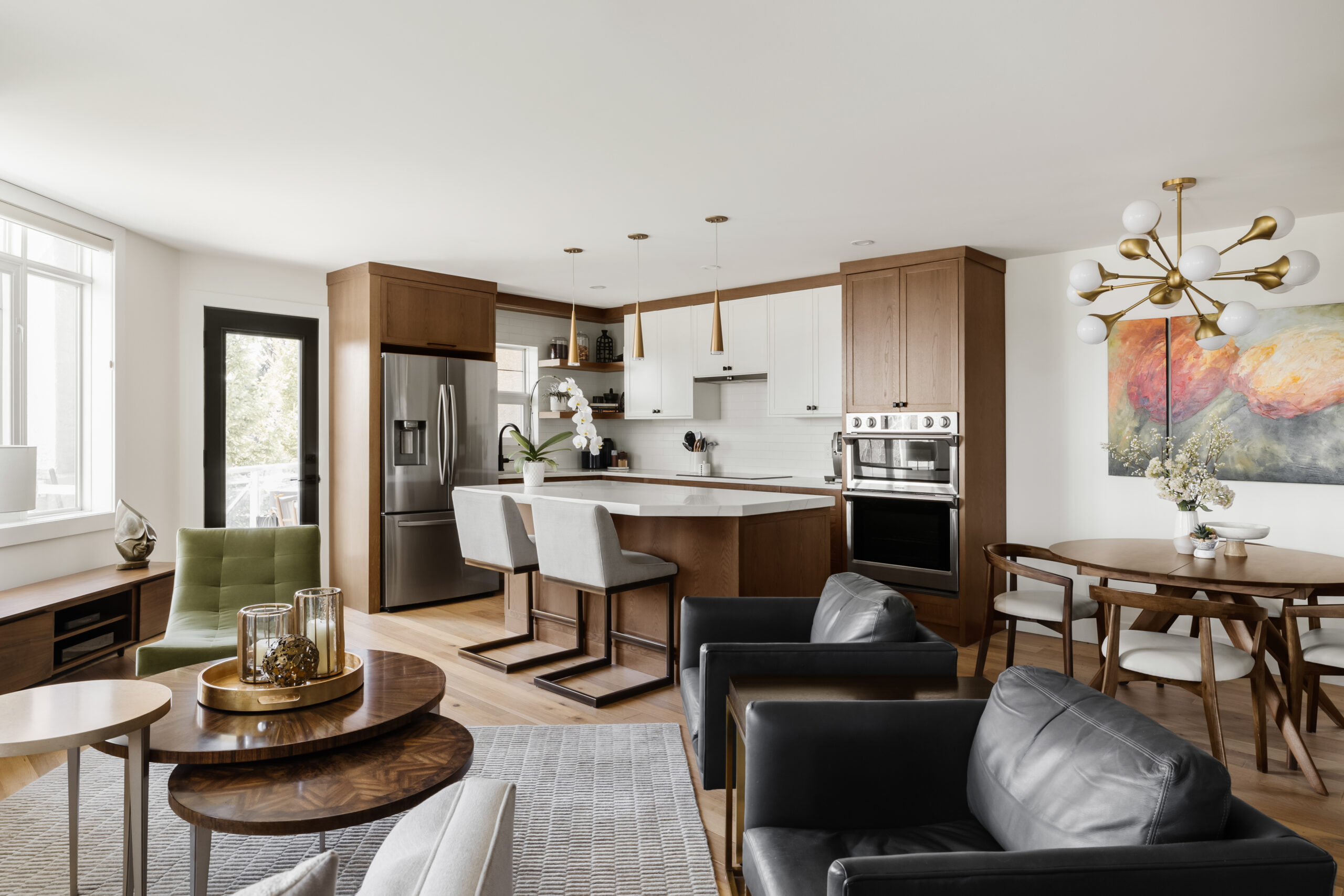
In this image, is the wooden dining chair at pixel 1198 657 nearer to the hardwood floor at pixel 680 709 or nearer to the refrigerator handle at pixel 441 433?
the hardwood floor at pixel 680 709

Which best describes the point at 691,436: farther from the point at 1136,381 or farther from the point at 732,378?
the point at 1136,381

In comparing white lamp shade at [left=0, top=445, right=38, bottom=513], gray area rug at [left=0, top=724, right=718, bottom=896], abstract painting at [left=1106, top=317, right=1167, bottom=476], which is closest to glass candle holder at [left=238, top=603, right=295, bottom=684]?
gray area rug at [left=0, top=724, right=718, bottom=896]

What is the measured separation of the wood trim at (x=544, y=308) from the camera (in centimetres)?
674

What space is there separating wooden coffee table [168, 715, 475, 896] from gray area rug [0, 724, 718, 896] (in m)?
0.43

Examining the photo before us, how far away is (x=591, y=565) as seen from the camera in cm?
377

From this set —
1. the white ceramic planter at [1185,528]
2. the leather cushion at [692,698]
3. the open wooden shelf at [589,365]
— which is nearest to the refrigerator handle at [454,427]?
the open wooden shelf at [589,365]

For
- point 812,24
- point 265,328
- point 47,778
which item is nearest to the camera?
point 812,24

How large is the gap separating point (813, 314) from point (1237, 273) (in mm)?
2798

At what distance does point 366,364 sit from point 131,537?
70.8 inches

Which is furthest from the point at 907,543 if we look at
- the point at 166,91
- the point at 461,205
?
the point at 166,91

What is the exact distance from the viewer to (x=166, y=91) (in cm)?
276

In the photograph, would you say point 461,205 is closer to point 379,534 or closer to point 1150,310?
point 379,534

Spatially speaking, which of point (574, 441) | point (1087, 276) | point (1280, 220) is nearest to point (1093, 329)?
point (1087, 276)

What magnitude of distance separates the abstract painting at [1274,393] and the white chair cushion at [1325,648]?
1.32 meters
